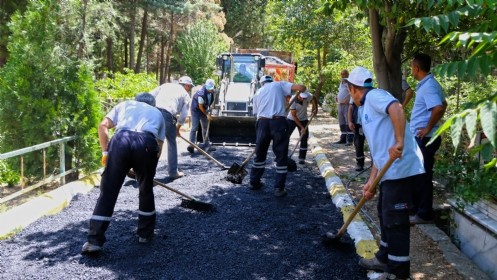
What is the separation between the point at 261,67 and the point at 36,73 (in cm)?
823

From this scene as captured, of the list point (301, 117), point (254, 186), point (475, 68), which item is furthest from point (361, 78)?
point (301, 117)

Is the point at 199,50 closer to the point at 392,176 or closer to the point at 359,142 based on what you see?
the point at 359,142

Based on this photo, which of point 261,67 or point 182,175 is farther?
point 261,67

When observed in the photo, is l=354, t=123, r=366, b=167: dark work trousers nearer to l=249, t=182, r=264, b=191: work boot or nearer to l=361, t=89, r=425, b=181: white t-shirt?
l=249, t=182, r=264, b=191: work boot

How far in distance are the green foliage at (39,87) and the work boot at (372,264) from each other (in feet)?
14.7

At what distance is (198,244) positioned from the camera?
459 centimetres

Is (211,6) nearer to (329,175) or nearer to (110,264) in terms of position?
(329,175)

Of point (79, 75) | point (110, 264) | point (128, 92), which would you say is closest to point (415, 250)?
point (110, 264)

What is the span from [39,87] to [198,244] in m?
3.45

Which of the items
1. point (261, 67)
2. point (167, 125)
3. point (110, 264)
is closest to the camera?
point (110, 264)

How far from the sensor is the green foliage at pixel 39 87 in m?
6.34

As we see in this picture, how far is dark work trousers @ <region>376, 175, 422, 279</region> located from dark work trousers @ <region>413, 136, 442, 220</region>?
1414mm

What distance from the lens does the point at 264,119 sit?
650 cm

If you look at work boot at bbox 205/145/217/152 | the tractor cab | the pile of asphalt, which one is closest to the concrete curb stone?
the pile of asphalt
